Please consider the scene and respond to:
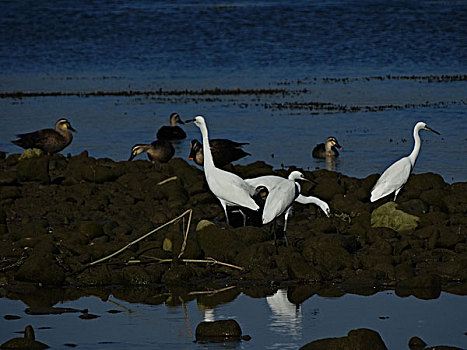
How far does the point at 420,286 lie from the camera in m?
10.1

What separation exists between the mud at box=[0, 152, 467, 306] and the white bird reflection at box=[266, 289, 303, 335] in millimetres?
156

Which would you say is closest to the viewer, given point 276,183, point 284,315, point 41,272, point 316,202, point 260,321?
point 260,321

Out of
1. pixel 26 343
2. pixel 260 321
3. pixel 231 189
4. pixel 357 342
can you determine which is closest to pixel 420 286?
pixel 260 321

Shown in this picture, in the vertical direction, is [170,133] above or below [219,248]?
above

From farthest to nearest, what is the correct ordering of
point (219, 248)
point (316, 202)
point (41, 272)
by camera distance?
point (316, 202) < point (219, 248) < point (41, 272)

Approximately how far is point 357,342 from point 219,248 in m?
3.65

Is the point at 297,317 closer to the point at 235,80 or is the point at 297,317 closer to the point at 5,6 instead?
the point at 235,80

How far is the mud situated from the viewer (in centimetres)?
1041

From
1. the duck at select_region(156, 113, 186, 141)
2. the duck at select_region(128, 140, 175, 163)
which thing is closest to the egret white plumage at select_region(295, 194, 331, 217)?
the duck at select_region(128, 140, 175, 163)

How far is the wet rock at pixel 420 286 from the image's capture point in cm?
996

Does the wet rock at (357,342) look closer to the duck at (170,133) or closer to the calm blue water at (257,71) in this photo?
the calm blue water at (257,71)

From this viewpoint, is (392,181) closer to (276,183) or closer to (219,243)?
(276,183)

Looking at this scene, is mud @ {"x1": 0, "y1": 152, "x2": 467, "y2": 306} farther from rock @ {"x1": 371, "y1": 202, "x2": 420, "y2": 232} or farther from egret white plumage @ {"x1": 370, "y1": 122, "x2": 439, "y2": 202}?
egret white plumage @ {"x1": 370, "y1": 122, "x2": 439, "y2": 202}

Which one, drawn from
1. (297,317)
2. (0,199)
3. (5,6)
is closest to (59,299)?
(297,317)
